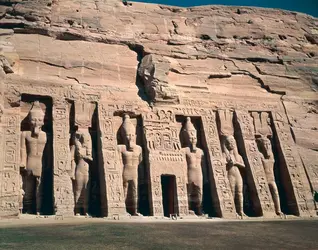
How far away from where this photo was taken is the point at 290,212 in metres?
13.1

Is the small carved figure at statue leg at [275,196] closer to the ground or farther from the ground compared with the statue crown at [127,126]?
closer to the ground

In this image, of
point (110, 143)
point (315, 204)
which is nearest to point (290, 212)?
point (315, 204)

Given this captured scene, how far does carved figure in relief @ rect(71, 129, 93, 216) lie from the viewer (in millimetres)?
11285

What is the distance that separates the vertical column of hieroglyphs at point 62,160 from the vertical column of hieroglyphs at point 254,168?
204 inches

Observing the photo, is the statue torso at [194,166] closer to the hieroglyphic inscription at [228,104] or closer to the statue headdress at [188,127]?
the statue headdress at [188,127]

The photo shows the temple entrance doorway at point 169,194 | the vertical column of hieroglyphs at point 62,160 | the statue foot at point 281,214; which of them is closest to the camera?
the vertical column of hieroglyphs at point 62,160

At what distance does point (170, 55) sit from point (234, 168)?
4.15 m

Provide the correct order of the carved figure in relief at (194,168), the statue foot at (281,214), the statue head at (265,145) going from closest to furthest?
1. the carved figure in relief at (194,168)
2. the statue foot at (281,214)
3. the statue head at (265,145)

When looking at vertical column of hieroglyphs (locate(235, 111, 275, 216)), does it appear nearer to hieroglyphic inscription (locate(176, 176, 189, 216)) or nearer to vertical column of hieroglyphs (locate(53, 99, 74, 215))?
hieroglyphic inscription (locate(176, 176, 189, 216))

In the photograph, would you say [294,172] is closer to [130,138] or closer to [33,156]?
[130,138]

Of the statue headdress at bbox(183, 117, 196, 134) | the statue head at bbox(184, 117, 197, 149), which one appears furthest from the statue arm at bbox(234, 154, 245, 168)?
the statue headdress at bbox(183, 117, 196, 134)

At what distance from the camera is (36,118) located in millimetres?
11664

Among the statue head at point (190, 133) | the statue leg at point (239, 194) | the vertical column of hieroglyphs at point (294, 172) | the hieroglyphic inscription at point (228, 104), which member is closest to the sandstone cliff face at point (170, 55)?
the hieroglyphic inscription at point (228, 104)

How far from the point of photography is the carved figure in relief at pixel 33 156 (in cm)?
1112
